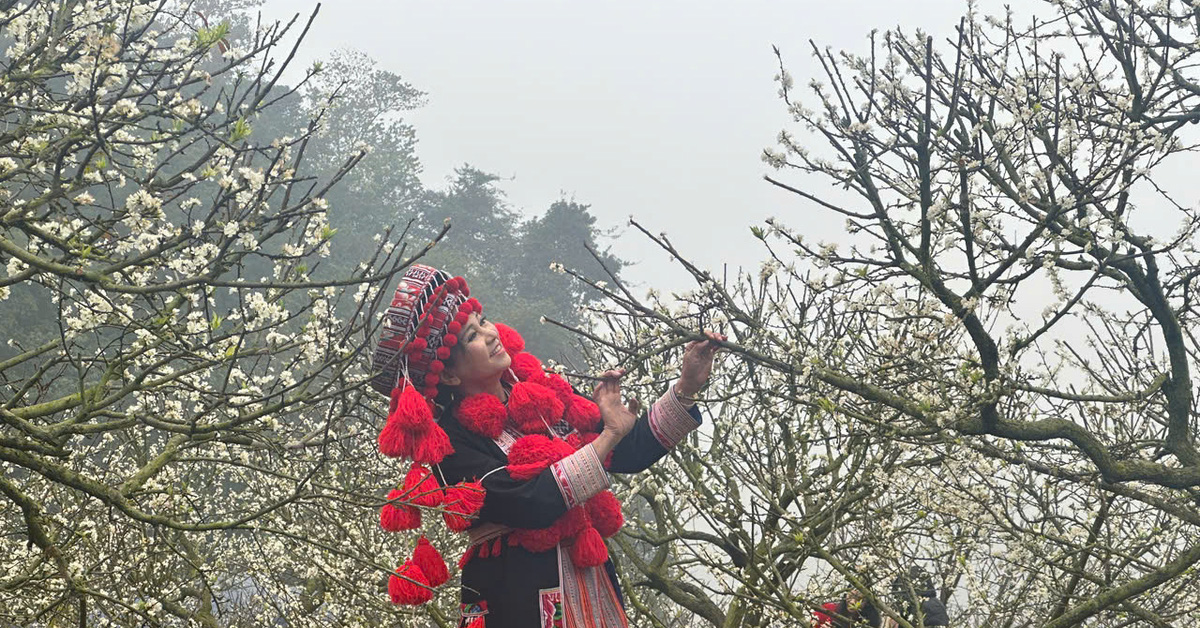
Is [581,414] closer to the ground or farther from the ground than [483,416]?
farther from the ground

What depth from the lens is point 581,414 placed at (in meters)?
4.19

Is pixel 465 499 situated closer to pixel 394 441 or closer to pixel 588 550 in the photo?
pixel 394 441

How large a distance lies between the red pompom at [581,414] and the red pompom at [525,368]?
0.59 ft

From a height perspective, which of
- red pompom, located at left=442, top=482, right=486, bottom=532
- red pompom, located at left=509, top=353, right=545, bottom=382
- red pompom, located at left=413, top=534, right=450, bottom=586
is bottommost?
red pompom, located at left=413, top=534, right=450, bottom=586

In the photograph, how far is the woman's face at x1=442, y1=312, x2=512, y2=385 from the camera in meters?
3.98

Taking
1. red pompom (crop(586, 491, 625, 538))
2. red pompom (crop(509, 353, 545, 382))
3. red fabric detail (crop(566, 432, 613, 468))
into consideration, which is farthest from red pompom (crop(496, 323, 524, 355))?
red pompom (crop(586, 491, 625, 538))

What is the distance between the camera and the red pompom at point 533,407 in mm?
3969

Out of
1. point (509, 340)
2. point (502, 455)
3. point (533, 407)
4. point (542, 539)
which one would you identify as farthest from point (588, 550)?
point (509, 340)

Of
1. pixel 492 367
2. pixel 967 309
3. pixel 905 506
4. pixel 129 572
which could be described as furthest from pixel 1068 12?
pixel 129 572

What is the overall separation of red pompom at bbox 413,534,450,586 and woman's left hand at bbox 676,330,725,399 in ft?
3.76

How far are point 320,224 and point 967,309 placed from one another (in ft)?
8.68

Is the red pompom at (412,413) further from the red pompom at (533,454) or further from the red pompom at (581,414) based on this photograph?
the red pompom at (581,414)

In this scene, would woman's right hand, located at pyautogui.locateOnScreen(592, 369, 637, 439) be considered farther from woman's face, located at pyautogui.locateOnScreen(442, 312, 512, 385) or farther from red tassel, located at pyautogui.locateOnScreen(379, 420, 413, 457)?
red tassel, located at pyautogui.locateOnScreen(379, 420, 413, 457)

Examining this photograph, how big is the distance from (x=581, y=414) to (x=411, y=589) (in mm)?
985
